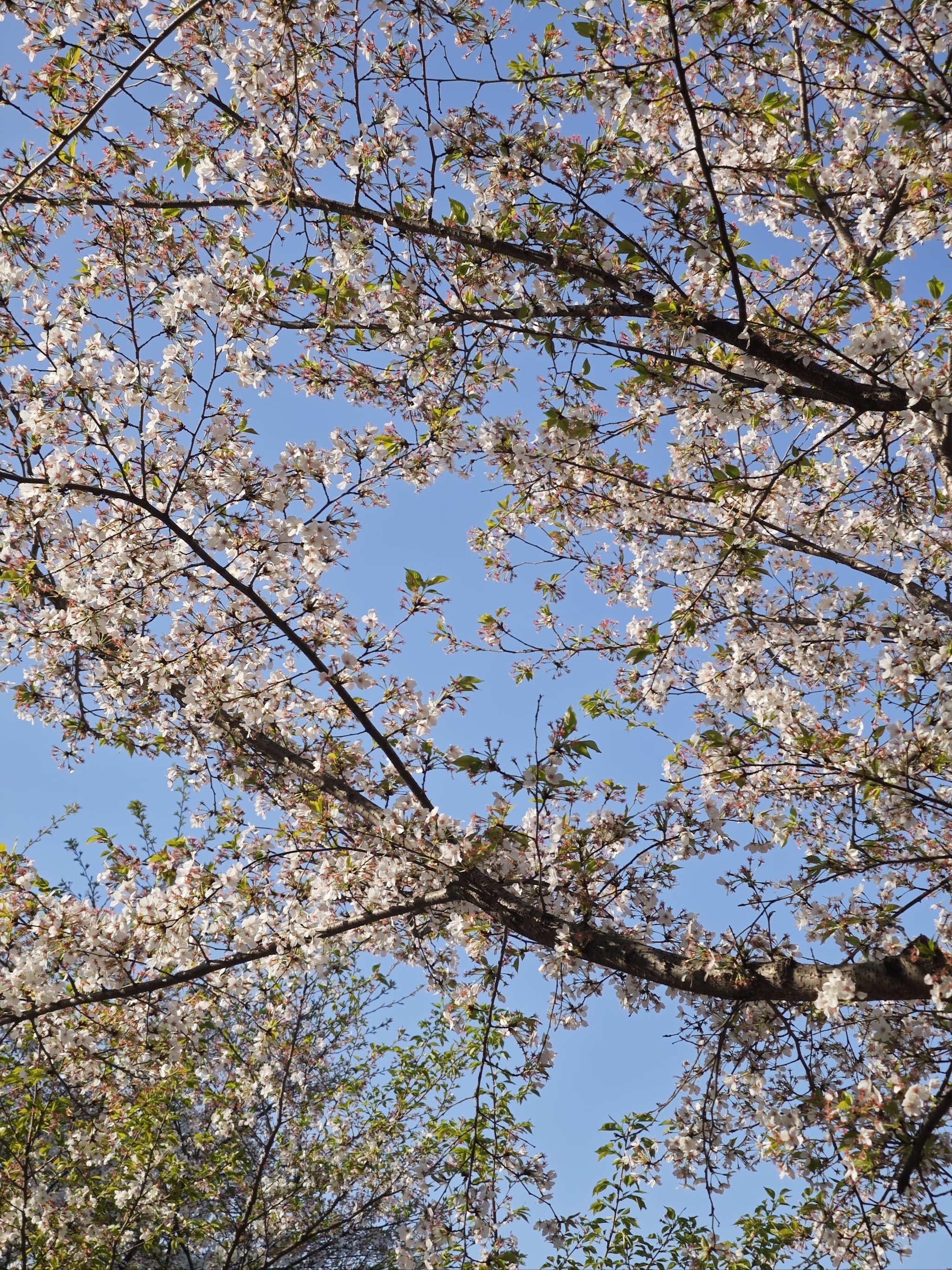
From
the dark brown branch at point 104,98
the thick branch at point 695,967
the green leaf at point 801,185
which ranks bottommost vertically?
the thick branch at point 695,967

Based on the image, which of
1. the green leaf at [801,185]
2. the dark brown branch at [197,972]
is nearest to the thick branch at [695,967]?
the dark brown branch at [197,972]

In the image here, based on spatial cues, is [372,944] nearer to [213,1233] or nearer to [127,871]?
[127,871]

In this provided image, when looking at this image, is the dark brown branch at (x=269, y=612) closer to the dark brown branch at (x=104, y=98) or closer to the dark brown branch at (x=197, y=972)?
the dark brown branch at (x=197, y=972)

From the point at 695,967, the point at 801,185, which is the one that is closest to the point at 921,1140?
the point at 695,967

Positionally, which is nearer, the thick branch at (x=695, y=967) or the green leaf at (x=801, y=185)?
the thick branch at (x=695, y=967)

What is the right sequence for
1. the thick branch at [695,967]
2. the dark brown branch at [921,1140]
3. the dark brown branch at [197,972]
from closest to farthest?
1. the dark brown branch at [921,1140]
2. the thick branch at [695,967]
3. the dark brown branch at [197,972]

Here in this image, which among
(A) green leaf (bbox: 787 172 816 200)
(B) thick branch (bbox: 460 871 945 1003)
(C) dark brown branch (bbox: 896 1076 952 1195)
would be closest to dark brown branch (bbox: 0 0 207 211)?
(A) green leaf (bbox: 787 172 816 200)

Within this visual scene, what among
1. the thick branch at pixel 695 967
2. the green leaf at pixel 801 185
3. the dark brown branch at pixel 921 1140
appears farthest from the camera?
the green leaf at pixel 801 185

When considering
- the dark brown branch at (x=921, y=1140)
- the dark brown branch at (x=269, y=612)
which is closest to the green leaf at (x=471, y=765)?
the dark brown branch at (x=269, y=612)

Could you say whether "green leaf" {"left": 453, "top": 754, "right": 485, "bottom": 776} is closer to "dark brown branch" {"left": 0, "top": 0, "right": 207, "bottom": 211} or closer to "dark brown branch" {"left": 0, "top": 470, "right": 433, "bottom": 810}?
"dark brown branch" {"left": 0, "top": 470, "right": 433, "bottom": 810}

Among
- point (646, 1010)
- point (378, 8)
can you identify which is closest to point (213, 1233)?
point (646, 1010)

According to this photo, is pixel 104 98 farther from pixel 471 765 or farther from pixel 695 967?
pixel 695 967

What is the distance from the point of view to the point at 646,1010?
146 inches

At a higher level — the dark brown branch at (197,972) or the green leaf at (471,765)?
the green leaf at (471,765)
